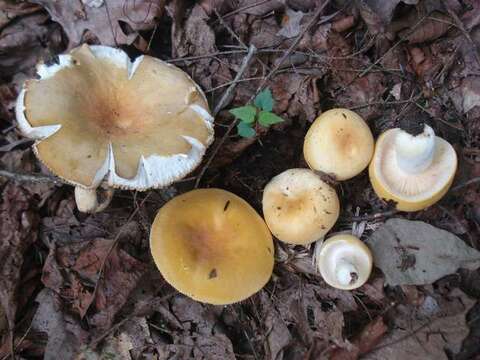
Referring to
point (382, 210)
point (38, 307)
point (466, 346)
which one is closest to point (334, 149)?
point (382, 210)

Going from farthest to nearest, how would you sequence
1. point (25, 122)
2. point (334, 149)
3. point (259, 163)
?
point (259, 163), point (334, 149), point (25, 122)

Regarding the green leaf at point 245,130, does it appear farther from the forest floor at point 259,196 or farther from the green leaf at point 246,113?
the forest floor at point 259,196

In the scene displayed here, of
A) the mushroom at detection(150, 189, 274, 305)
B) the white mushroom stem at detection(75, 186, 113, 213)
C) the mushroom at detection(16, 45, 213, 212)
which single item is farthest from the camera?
the white mushroom stem at detection(75, 186, 113, 213)

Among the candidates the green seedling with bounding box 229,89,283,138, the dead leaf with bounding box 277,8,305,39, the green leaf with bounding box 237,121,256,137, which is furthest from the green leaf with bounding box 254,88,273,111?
the dead leaf with bounding box 277,8,305,39

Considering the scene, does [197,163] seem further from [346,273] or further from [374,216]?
[374,216]

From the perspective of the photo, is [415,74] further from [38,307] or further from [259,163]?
[38,307]

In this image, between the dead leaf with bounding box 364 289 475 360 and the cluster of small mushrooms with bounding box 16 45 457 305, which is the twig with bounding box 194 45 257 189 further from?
the dead leaf with bounding box 364 289 475 360

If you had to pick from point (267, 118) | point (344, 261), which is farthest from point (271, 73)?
point (344, 261)
